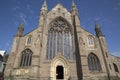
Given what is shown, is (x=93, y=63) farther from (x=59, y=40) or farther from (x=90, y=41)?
(x=59, y=40)

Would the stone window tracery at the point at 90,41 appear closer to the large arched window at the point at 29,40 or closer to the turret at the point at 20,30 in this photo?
the large arched window at the point at 29,40

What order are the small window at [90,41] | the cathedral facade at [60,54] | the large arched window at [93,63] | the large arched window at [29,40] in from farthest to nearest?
the small window at [90,41] < the large arched window at [29,40] < the large arched window at [93,63] < the cathedral facade at [60,54]

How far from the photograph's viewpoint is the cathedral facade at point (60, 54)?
18156 mm

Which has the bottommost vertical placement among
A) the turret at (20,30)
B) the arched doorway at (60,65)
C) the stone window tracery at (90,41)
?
the arched doorway at (60,65)

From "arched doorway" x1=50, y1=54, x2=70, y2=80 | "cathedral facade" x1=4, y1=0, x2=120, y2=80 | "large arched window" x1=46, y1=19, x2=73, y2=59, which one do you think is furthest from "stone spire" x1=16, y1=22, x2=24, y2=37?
"arched doorway" x1=50, y1=54, x2=70, y2=80

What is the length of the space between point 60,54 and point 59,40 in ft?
10.1

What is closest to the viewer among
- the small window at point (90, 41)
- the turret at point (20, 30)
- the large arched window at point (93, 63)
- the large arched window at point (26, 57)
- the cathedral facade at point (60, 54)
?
the cathedral facade at point (60, 54)

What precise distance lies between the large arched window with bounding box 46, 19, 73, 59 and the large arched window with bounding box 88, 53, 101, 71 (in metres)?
3.55

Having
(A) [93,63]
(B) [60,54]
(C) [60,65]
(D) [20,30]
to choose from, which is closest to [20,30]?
(D) [20,30]

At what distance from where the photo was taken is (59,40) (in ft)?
72.5

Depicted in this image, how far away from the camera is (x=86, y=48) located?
21250 millimetres

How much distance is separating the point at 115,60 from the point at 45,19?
55.0 ft

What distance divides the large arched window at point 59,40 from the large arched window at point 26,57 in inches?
124

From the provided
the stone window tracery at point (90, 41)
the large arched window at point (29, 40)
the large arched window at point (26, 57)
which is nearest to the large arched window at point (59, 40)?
the large arched window at point (26, 57)
